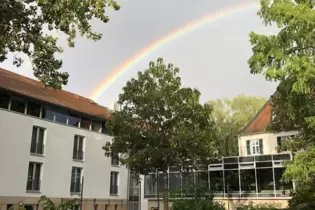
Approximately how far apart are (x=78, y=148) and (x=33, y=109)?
6105 millimetres

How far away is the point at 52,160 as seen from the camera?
97.2 ft

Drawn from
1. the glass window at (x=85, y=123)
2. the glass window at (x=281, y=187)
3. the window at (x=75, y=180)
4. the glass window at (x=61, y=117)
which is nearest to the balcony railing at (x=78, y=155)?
the window at (x=75, y=180)

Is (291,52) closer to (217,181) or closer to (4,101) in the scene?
(4,101)

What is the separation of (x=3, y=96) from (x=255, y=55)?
826 inches

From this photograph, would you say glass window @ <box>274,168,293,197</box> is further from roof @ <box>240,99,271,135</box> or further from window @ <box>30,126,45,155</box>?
window @ <box>30,126,45,155</box>

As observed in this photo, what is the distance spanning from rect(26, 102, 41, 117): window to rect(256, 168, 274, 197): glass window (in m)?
19.3

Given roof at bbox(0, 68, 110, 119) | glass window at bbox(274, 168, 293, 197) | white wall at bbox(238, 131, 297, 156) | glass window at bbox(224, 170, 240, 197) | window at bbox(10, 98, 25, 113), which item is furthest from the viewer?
white wall at bbox(238, 131, 297, 156)

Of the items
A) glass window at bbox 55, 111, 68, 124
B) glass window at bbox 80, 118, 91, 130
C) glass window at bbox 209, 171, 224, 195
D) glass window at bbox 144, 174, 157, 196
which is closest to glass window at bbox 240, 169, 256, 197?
glass window at bbox 209, 171, 224, 195

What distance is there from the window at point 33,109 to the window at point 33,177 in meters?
3.95

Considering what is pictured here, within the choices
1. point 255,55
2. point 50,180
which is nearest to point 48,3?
point 255,55

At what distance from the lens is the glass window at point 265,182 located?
29906 millimetres

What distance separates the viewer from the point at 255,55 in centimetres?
1169

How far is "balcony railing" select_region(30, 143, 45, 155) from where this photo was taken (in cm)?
2825

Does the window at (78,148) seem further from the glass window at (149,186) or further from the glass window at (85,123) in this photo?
the glass window at (149,186)
